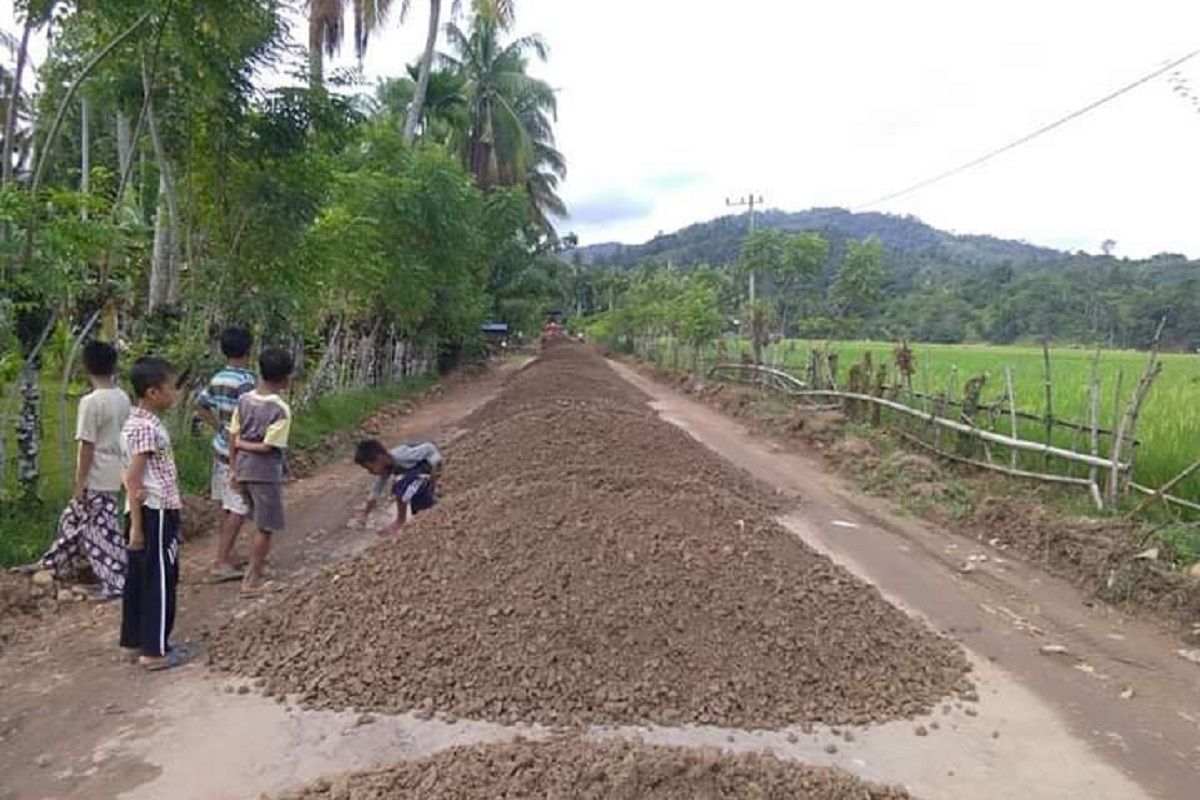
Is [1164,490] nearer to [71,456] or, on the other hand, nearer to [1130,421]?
[1130,421]

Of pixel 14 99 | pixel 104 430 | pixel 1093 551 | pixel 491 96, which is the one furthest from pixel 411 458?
pixel 491 96

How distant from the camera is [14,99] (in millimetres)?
5262

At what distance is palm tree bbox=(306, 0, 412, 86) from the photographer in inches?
614

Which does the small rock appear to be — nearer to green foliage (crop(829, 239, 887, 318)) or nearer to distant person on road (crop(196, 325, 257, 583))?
distant person on road (crop(196, 325, 257, 583))

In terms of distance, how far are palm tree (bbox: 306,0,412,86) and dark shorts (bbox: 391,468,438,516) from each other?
38.1 ft

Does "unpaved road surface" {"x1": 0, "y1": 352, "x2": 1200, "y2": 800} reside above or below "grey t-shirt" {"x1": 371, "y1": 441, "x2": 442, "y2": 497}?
below

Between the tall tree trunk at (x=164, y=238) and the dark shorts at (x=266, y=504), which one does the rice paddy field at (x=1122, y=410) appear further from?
the tall tree trunk at (x=164, y=238)

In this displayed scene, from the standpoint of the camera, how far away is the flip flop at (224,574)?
5285 millimetres

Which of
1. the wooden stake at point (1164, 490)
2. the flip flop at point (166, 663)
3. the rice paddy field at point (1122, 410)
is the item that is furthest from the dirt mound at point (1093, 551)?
the flip flop at point (166, 663)

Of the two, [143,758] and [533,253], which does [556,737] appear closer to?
[143,758]

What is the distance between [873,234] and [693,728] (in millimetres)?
54673

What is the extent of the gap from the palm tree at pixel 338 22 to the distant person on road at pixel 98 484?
12.0 m

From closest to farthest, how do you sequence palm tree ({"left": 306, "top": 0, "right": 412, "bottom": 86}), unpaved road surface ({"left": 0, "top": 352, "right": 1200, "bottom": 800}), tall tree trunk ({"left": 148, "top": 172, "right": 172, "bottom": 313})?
unpaved road surface ({"left": 0, "top": 352, "right": 1200, "bottom": 800}), tall tree trunk ({"left": 148, "top": 172, "right": 172, "bottom": 313}), palm tree ({"left": 306, "top": 0, "right": 412, "bottom": 86})

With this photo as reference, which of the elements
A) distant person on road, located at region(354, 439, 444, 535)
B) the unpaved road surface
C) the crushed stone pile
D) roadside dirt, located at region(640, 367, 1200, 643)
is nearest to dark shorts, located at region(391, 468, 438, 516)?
distant person on road, located at region(354, 439, 444, 535)
